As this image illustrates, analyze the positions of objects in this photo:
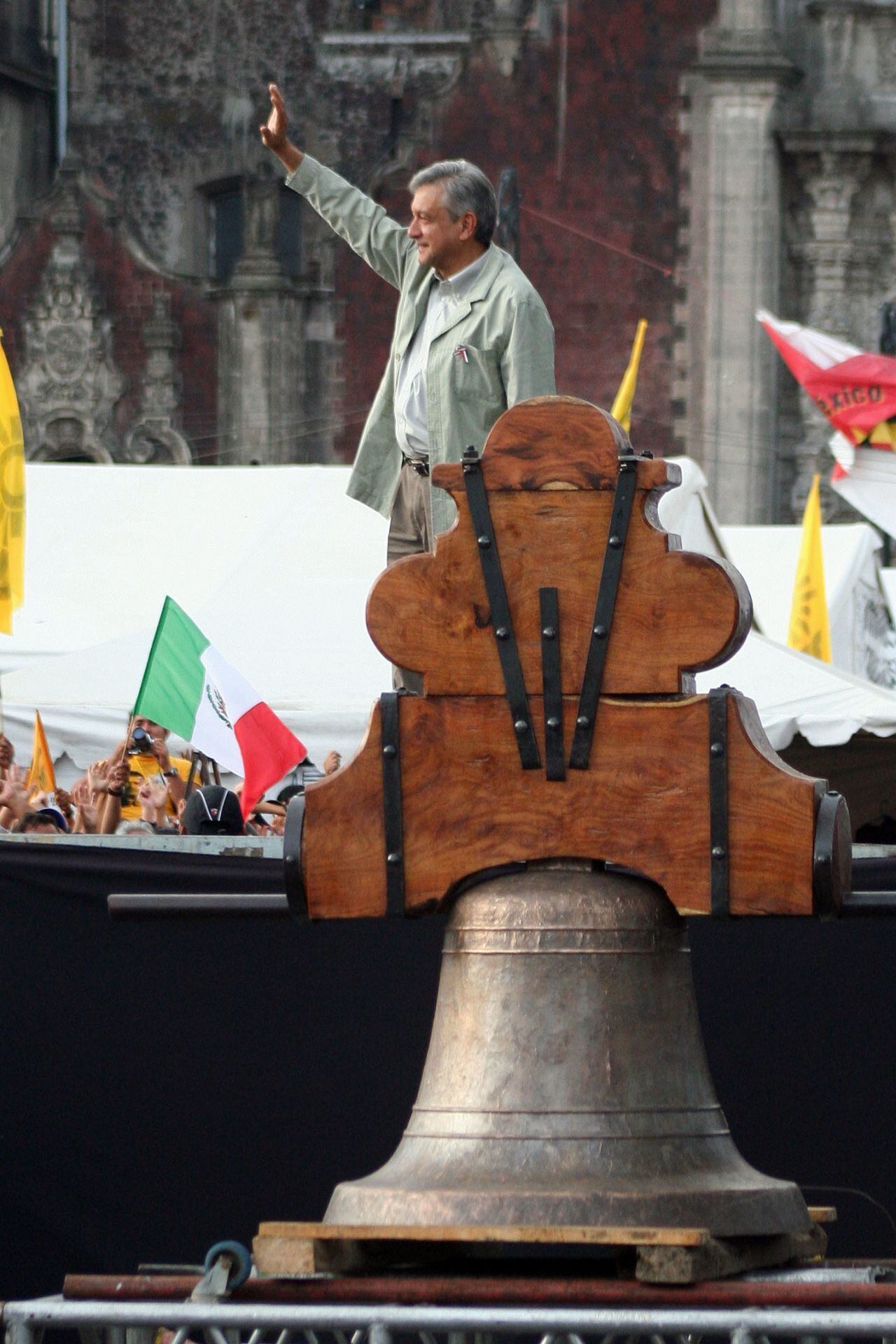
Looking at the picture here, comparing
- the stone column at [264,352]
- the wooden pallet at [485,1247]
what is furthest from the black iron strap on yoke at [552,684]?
the stone column at [264,352]

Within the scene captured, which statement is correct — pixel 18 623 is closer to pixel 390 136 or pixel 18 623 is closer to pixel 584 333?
pixel 584 333

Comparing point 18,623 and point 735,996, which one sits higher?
point 735,996

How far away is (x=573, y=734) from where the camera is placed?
10.8ft

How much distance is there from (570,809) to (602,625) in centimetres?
25

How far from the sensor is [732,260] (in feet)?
96.1

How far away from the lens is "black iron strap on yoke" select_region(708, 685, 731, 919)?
128 inches

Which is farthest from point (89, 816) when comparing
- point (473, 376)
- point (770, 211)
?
point (770, 211)

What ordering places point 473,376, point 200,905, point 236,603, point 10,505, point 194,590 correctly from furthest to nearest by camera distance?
point 194,590, point 236,603, point 10,505, point 473,376, point 200,905

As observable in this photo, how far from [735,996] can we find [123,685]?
7326 mm

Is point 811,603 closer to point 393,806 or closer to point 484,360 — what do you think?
point 484,360

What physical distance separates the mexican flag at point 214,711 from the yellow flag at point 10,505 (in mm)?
804

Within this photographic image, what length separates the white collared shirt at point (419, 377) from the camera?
15.8 ft

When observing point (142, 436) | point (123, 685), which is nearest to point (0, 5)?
point (142, 436)

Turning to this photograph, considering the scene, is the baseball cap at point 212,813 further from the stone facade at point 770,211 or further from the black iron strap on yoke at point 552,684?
the stone facade at point 770,211
